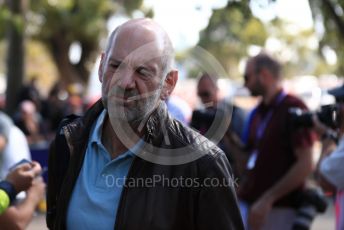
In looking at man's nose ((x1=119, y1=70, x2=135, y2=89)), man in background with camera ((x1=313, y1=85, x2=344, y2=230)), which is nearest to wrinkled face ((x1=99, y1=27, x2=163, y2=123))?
man's nose ((x1=119, y1=70, x2=135, y2=89))

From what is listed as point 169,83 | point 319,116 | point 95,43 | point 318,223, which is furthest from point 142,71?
point 95,43

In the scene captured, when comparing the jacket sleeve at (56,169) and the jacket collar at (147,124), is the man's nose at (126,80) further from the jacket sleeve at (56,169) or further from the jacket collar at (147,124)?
the jacket sleeve at (56,169)

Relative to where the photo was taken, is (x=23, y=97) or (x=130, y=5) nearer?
(x=23, y=97)

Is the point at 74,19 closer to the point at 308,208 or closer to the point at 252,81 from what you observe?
the point at 252,81

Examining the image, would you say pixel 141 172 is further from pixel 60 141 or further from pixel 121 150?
pixel 60 141

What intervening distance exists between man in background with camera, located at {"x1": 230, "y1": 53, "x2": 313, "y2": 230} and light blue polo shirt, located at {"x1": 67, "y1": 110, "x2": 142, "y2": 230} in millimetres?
2649

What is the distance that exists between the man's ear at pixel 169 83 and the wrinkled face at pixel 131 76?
0.05 meters

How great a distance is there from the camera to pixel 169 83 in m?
2.53

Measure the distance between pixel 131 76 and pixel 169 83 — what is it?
0.19 metres

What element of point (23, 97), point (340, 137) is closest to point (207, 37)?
point (340, 137)

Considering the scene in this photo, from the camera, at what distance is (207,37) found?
15.8ft

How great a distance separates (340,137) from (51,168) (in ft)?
6.39

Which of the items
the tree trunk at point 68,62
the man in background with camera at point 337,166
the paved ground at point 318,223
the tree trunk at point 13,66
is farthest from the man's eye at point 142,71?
the tree trunk at point 68,62

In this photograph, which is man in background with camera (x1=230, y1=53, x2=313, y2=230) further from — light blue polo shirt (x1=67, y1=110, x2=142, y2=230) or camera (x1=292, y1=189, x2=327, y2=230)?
light blue polo shirt (x1=67, y1=110, x2=142, y2=230)
